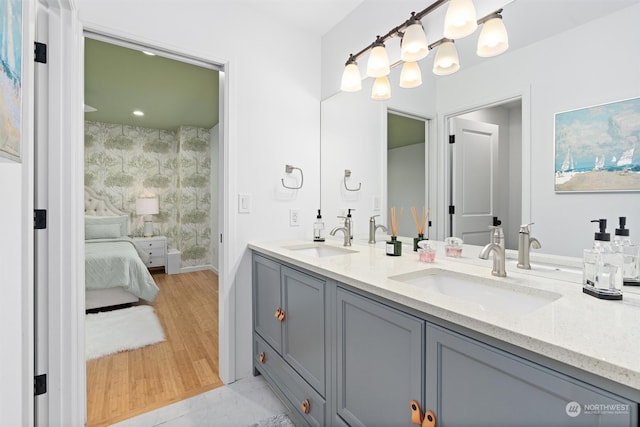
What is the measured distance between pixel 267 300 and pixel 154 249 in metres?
3.88

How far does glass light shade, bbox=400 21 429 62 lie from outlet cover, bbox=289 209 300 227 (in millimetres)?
1216

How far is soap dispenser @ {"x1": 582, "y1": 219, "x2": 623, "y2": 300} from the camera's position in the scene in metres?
0.89

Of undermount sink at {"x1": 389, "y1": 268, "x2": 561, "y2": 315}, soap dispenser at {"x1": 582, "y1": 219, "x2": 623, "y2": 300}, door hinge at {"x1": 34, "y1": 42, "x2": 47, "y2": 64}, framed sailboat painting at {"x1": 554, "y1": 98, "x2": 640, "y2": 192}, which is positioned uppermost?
door hinge at {"x1": 34, "y1": 42, "x2": 47, "y2": 64}

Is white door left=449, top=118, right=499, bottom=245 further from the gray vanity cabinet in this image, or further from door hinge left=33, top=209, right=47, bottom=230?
door hinge left=33, top=209, right=47, bottom=230

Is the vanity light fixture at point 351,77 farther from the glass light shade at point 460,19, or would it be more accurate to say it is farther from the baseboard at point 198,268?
the baseboard at point 198,268

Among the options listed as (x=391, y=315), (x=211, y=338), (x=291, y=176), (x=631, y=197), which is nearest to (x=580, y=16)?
(x=631, y=197)

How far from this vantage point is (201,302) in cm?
361

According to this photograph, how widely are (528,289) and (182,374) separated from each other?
210cm

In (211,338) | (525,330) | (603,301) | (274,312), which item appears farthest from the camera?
(211,338)

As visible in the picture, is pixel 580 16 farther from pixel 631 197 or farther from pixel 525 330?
pixel 525 330

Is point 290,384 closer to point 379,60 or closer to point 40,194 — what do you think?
point 40,194

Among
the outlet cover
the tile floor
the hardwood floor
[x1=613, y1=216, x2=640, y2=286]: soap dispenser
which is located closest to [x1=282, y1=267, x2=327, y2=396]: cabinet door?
the tile floor

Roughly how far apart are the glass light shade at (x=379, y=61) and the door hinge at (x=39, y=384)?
7.37 feet

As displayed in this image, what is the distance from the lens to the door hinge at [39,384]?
4.47 ft
